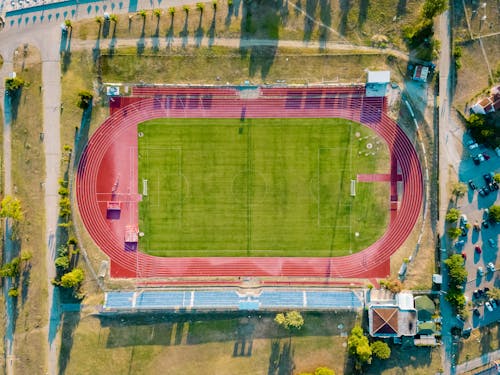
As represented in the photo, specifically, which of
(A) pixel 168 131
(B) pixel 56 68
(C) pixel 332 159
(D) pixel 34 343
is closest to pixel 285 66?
(C) pixel 332 159

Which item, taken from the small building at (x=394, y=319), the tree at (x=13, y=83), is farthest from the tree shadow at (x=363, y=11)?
the tree at (x=13, y=83)

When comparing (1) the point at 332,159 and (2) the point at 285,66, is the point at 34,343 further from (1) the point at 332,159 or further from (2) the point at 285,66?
(2) the point at 285,66

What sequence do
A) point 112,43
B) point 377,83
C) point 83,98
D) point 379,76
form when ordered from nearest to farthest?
point 379,76 < point 83,98 < point 377,83 < point 112,43

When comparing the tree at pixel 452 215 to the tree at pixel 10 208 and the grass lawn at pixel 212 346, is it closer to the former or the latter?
the grass lawn at pixel 212 346

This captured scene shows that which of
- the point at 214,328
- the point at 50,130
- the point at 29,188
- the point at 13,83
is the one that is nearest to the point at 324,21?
the point at 50,130

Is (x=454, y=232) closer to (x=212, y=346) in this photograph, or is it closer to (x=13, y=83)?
(x=212, y=346)

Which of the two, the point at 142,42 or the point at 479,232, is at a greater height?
the point at 142,42
